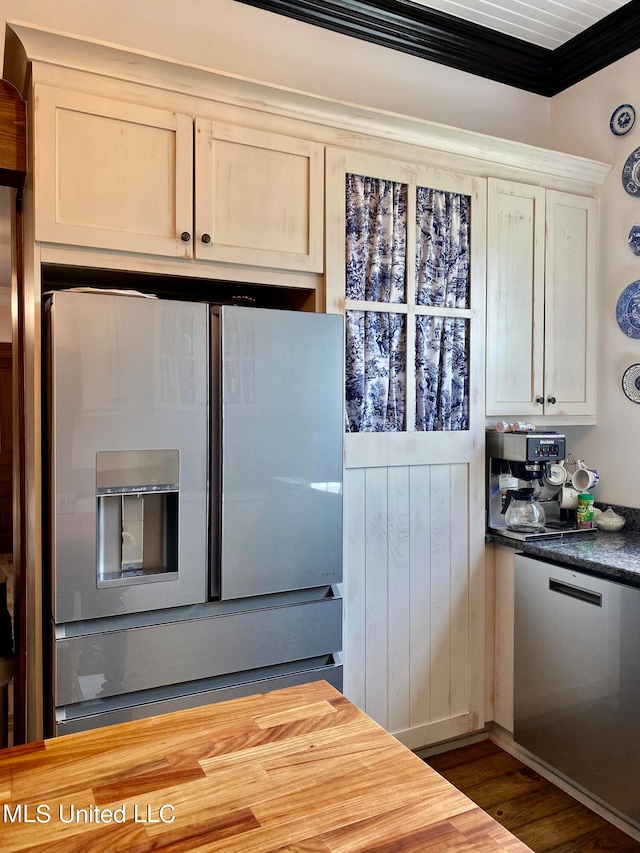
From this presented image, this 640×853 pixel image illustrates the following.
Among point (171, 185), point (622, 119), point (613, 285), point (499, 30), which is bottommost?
point (613, 285)

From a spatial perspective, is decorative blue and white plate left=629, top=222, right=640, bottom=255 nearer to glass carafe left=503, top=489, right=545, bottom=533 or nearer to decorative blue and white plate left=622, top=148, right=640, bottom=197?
decorative blue and white plate left=622, top=148, right=640, bottom=197

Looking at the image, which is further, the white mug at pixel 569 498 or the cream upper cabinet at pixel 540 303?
the white mug at pixel 569 498

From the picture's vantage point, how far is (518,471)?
2.53m

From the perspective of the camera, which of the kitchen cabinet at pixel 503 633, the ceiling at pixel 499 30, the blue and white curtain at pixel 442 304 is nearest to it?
the blue and white curtain at pixel 442 304

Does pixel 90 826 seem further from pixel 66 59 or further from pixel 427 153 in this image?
pixel 427 153

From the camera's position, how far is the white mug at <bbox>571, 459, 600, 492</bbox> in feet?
8.84

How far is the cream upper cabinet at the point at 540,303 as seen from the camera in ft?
8.38

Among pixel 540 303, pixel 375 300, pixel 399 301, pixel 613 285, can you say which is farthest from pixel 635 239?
pixel 375 300

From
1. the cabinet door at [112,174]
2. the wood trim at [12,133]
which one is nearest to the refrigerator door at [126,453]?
the cabinet door at [112,174]

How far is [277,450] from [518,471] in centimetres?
110

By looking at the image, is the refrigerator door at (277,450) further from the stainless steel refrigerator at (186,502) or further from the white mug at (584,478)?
the white mug at (584,478)

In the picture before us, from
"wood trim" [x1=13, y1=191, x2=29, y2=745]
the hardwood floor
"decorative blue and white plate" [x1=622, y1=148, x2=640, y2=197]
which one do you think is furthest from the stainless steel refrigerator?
"decorative blue and white plate" [x1=622, y1=148, x2=640, y2=197]

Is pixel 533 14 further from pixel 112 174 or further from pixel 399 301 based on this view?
pixel 112 174

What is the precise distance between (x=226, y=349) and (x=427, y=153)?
3.81ft
